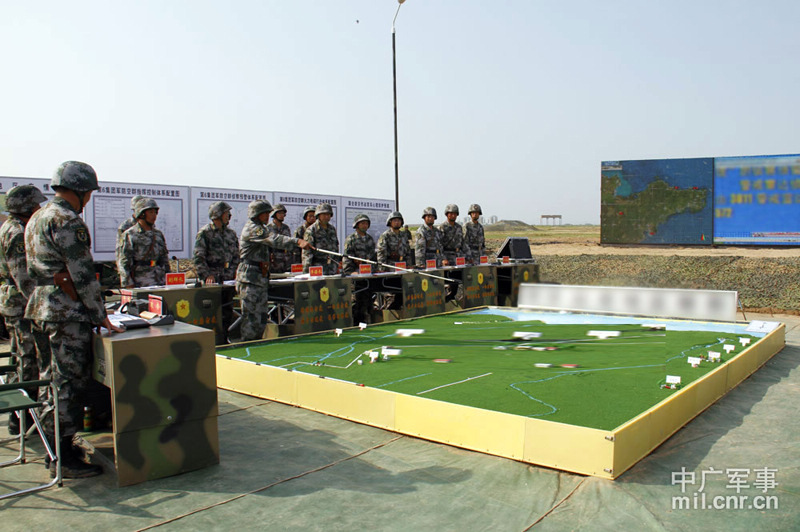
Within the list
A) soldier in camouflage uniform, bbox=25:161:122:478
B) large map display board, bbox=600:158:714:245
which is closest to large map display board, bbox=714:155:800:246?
large map display board, bbox=600:158:714:245

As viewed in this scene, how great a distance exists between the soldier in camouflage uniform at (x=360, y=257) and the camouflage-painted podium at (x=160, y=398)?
19.6 ft

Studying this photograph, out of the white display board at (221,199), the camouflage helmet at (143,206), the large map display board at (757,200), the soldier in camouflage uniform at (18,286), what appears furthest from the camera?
the large map display board at (757,200)

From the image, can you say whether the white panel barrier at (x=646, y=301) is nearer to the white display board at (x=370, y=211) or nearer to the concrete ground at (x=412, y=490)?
the concrete ground at (x=412, y=490)

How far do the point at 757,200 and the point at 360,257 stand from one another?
18080 millimetres

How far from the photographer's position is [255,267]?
7887 millimetres

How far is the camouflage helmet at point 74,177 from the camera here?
3.93 metres

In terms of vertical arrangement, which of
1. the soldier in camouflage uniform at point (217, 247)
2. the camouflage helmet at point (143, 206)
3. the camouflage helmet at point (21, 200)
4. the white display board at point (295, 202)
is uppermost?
the white display board at point (295, 202)

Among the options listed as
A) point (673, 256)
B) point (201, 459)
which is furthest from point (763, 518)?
point (673, 256)

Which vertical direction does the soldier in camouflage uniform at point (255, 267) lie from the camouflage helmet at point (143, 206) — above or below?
below

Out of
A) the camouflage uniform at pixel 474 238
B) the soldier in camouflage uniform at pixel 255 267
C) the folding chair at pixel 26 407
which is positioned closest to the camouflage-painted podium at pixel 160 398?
the folding chair at pixel 26 407

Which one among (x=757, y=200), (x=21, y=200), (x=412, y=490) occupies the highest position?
(x=757, y=200)

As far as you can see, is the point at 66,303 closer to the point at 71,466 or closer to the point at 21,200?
the point at 71,466

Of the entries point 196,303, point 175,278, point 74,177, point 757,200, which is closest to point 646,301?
point 196,303

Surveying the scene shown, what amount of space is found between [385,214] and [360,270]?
5.97 metres
